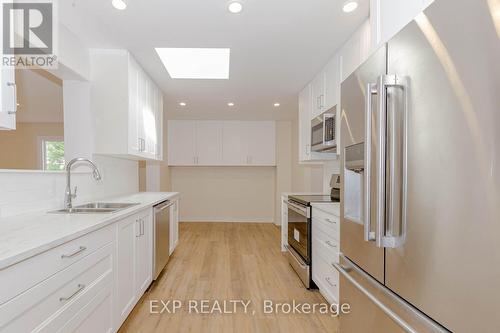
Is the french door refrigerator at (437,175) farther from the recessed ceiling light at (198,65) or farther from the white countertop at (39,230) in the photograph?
the recessed ceiling light at (198,65)

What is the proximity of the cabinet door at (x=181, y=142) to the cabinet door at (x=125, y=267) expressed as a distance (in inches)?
148

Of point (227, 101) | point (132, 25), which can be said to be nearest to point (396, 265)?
point (132, 25)

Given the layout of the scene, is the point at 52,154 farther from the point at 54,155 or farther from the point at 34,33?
the point at 34,33

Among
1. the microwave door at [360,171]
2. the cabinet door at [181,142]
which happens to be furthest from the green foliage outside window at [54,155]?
the cabinet door at [181,142]

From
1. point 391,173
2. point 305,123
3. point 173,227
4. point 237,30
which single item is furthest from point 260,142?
point 391,173

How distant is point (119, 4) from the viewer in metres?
1.79

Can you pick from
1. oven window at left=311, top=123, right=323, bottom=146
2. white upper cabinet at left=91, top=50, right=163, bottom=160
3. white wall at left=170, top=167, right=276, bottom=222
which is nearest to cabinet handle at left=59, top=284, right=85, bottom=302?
white upper cabinet at left=91, top=50, right=163, bottom=160

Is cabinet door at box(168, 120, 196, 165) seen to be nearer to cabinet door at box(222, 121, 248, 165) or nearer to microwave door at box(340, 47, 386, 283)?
cabinet door at box(222, 121, 248, 165)

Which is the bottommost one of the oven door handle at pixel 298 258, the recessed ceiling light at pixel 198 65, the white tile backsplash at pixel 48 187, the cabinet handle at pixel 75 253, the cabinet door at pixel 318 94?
the oven door handle at pixel 298 258

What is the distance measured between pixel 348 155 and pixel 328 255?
122 cm

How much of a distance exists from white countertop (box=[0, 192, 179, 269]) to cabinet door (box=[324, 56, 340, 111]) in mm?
2119

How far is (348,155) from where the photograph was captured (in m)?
1.27

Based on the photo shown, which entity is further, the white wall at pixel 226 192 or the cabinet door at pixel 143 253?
the white wall at pixel 226 192

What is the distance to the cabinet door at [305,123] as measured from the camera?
3346 millimetres
